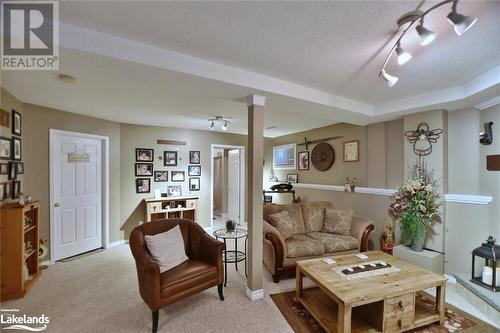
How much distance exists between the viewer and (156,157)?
4.74m

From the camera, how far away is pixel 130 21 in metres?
1.53

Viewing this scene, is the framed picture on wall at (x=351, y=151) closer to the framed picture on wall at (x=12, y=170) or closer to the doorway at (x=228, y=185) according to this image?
the doorway at (x=228, y=185)

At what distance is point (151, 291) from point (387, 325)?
2.07m

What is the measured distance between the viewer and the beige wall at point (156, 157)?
441 cm

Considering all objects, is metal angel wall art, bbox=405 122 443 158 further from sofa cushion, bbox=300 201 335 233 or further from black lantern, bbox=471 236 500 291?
sofa cushion, bbox=300 201 335 233

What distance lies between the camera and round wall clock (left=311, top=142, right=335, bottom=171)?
4738 millimetres

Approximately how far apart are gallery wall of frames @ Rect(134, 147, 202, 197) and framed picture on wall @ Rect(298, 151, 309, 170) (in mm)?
2478

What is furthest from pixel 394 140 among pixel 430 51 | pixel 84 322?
pixel 84 322

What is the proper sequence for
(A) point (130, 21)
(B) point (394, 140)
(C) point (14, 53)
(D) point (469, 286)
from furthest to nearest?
(B) point (394, 140)
(D) point (469, 286)
(C) point (14, 53)
(A) point (130, 21)

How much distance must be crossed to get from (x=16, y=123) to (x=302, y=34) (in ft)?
12.0

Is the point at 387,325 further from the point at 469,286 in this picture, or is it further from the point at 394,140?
the point at 394,140

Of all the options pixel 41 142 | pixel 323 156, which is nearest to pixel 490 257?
pixel 323 156

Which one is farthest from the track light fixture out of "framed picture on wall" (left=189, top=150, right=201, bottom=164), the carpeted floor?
"framed picture on wall" (left=189, top=150, right=201, bottom=164)

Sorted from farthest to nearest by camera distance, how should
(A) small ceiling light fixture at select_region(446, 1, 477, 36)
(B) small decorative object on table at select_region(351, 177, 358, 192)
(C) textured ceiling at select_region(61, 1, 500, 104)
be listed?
(B) small decorative object on table at select_region(351, 177, 358, 192) < (C) textured ceiling at select_region(61, 1, 500, 104) < (A) small ceiling light fixture at select_region(446, 1, 477, 36)
